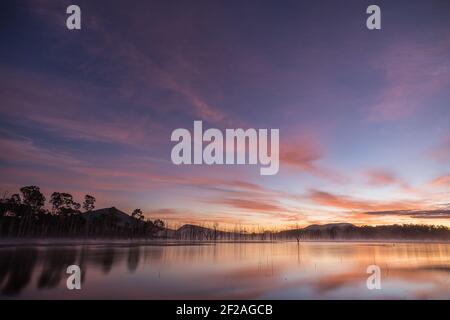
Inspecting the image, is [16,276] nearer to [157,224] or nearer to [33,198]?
[33,198]

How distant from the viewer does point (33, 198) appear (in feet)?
161

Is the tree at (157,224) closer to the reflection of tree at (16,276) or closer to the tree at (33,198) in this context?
the tree at (33,198)

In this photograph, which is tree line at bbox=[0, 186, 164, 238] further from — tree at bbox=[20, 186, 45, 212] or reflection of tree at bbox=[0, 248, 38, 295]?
reflection of tree at bbox=[0, 248, 38, 295]

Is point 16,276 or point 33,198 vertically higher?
point 33,198

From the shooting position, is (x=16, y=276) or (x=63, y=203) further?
(x=63, y=203)

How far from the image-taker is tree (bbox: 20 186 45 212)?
158 ft

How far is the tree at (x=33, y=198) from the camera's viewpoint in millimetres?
48250

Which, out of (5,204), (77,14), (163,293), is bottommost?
(163,293)

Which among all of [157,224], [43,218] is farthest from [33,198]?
[157,224]

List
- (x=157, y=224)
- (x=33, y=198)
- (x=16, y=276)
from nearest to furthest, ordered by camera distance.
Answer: (x=16, y=276) → (x=33, y=198) → (x=157, y=224)

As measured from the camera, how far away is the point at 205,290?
42.3 feet
